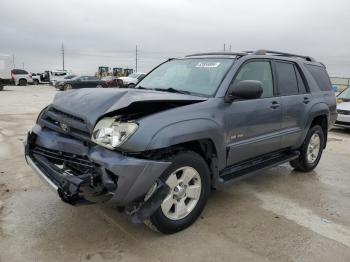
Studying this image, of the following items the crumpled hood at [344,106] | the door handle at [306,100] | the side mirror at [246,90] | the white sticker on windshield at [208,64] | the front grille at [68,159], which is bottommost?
the front grille at [68,159]

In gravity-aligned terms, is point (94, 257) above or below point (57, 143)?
below

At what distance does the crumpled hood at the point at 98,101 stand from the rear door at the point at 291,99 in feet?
5.47

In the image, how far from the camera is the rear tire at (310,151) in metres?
5.69

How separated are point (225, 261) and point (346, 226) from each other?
160cm

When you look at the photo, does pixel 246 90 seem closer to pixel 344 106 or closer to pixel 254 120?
pixel 254 120

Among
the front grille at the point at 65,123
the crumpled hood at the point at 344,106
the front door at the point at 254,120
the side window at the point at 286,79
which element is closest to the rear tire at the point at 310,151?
the side window at the point at 286,79

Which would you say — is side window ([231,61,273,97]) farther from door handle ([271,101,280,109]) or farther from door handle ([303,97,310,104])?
door handle ([303,97,310,104])

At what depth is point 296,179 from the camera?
219 inches

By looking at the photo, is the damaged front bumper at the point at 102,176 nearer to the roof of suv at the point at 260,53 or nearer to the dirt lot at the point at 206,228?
the dirt lot at the point at 206,228

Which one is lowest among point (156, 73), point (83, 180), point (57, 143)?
point (83, 180)

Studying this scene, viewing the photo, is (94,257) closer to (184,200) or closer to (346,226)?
(184,200)

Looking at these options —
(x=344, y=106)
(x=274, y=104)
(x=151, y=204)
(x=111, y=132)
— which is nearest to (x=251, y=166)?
(x=274, y=104)

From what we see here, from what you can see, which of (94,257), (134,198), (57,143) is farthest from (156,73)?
(94,257)

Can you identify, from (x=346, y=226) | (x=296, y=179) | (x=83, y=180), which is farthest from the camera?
(x=296, y=179)
